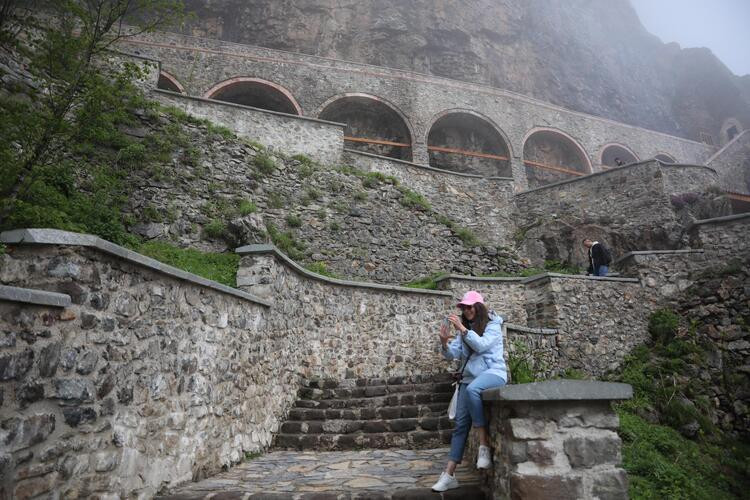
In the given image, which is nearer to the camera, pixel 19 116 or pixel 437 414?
pixel 19 116

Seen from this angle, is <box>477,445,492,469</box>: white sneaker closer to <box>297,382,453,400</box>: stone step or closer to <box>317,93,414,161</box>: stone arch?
<box>297,382,453,400</box>: stone step

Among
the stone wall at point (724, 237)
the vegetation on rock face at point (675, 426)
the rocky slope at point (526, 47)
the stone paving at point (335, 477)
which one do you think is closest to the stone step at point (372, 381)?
the stone paving at point (335, 477)

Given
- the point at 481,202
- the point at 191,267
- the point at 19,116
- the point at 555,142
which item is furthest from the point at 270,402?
the point at 555,142

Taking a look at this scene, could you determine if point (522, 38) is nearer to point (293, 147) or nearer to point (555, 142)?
point (555, 142)

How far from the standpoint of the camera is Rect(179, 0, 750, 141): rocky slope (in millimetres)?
21062

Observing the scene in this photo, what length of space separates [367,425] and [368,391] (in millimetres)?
794

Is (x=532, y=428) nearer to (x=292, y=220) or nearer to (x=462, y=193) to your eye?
(x=292, y=220)

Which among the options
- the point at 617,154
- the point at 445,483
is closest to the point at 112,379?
the point at 445,483

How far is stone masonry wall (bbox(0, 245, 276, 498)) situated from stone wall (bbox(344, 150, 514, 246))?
965 centimetres

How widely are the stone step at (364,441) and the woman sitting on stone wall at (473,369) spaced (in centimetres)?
175

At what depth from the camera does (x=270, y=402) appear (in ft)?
16.6

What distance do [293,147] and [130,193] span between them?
16.2 ft

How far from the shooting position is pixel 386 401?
5777 mm

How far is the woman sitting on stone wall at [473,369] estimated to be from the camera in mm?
3070
